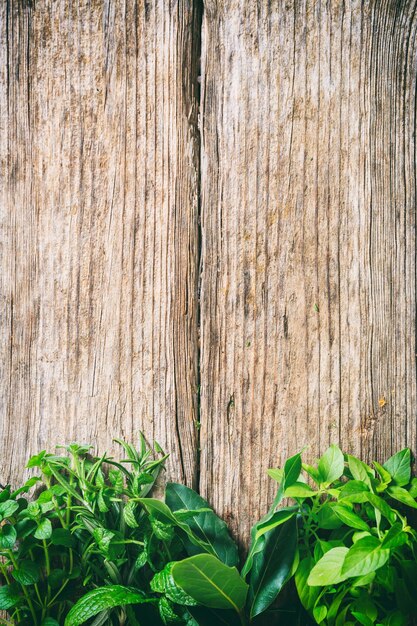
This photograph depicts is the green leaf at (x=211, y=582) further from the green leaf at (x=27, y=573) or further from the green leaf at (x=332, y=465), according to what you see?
the green leaf at (x=27, y=573)

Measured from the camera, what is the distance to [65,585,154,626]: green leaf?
36.4 inches

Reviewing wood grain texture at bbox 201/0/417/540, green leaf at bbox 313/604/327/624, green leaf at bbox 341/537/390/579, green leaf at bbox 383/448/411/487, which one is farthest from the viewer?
wood grain texture at bbox 201/0/417/540

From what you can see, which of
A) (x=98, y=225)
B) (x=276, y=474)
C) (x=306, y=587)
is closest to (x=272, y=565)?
(x=306, y=587)

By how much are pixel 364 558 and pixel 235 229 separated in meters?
0.79

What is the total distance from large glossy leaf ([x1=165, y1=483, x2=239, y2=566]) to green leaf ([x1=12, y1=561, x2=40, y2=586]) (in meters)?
0.36

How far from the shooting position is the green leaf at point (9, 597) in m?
1.03

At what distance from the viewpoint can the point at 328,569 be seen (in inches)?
33.9

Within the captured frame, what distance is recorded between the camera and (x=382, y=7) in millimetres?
1144

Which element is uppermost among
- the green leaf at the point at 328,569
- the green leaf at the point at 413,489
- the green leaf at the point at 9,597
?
the green leaf at the point at 413,489

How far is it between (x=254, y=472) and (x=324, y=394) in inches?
10.7

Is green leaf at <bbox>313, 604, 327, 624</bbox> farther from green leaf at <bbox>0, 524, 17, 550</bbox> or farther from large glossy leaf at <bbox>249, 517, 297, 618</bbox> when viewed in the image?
green leaf at <bbox>0, 524, 17, 550</bbox>

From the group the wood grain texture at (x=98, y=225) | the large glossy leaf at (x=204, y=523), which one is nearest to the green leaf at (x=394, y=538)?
the large glossy leaf at (x=204, y=523)

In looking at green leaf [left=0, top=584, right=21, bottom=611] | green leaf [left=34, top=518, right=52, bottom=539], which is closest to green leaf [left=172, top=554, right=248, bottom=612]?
green leaf [left=34, top=518, right=52, bottom=539]

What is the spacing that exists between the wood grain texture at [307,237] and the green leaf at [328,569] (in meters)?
0.27
